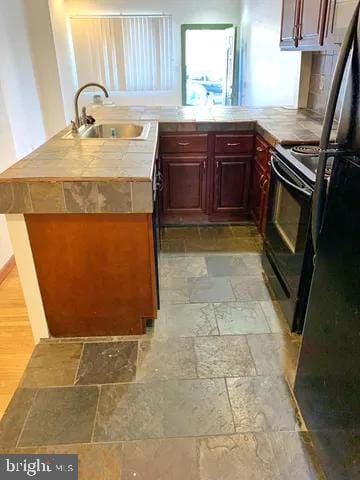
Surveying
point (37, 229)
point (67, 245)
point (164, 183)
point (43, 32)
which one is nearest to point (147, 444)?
point (67, 245)

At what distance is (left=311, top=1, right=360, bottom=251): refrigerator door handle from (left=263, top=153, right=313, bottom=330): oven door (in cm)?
38

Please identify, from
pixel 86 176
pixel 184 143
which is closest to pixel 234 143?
pixel 184 143

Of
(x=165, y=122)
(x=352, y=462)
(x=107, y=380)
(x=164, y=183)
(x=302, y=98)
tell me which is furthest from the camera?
(x=302, y=98)

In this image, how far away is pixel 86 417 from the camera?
1539 mm

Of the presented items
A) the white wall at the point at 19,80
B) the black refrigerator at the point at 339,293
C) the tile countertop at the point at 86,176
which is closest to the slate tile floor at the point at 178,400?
the black refrigerator at the point at 339,293

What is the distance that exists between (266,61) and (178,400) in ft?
13.1

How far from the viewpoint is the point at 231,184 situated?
3.16 meters

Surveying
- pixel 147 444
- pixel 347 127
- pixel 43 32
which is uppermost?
pixel 43 32

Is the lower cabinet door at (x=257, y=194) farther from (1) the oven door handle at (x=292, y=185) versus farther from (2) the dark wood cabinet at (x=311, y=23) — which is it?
(2) the dark wood cabinet at (x=311, y=23)

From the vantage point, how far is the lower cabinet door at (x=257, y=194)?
288 centimetres

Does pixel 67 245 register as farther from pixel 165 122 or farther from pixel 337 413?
pixel 165 122

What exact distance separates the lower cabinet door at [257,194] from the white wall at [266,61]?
0.97 meters

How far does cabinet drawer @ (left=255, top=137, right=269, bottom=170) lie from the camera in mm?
2668

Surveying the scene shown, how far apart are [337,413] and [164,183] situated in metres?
2.31
